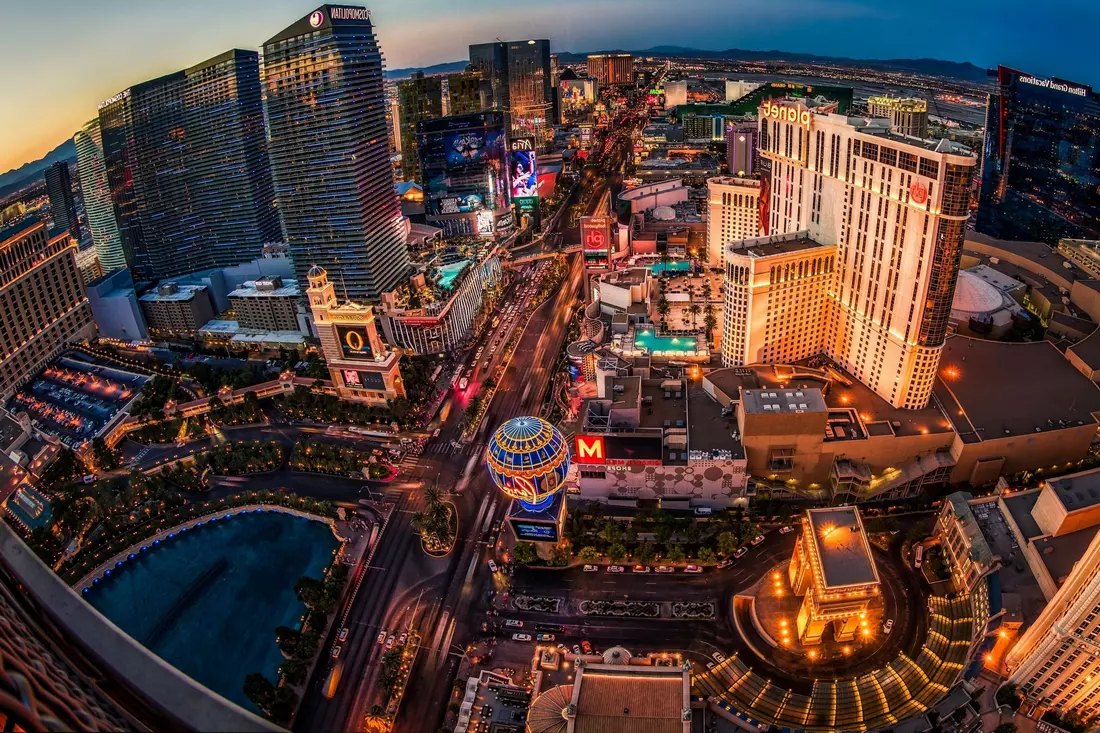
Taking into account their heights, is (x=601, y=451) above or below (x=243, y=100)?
below

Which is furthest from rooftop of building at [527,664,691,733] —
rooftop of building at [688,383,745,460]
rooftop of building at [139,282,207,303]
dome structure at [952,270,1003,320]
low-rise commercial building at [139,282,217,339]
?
rooftop of building at [139,282,207,303]

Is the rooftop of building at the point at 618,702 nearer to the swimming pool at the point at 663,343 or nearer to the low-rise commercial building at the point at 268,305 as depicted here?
the swimming pool at the point at 663,343

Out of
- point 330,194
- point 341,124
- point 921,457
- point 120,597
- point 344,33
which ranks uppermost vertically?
point 344,33

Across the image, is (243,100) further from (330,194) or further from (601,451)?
(601,451)

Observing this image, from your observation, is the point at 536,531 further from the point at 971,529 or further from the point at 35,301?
the point at 35,301

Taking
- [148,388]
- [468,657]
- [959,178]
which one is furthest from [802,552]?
[148,388]

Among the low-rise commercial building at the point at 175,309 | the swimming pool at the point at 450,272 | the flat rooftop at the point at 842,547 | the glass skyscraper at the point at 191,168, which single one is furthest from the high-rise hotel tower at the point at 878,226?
the low-rise commercial building at the point at 175,309
